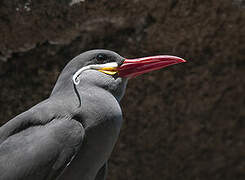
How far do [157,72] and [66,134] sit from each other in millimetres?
1294

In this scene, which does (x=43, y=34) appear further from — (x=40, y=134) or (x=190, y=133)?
(x=190, y=133)

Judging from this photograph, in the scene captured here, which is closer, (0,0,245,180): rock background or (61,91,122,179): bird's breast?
(61,91,122,179): bird's breast

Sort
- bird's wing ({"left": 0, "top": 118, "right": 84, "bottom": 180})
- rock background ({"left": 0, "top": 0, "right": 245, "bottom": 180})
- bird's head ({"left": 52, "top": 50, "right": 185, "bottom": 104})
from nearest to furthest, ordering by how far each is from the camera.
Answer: bird's wing ({"left": 0, "top": 118, "right": 84, "bottom": 180}) < bird's head ({"left": 52, "top": 50, "right": 185, "bottom": 104}) < rock background ({"left": 0, "top": 0, "right": 245, "bottom": 180})

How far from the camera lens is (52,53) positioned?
3270 mm

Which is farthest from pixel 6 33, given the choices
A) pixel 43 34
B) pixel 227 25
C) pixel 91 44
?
pixel 227 25

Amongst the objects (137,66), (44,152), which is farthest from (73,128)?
(137,66)

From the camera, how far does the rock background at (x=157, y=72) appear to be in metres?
3.14

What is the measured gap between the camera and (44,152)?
2322mm

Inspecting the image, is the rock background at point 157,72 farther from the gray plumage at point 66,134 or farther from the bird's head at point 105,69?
the gray plumage at point 66,134

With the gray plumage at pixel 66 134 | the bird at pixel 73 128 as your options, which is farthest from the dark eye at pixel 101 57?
the gray plumage at pixel 66 134

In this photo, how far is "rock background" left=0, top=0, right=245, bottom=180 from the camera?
3137 mm

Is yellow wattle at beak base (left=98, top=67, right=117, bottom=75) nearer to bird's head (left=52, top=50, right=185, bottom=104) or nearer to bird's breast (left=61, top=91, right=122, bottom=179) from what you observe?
bird's head (left=52, top=50, right=185, bottom=104)

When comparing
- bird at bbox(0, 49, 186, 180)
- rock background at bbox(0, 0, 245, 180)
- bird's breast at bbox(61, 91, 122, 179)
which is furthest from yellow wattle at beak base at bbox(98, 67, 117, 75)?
rock background at bbox(0, 0, 245, 180)

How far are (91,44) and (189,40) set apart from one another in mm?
758
